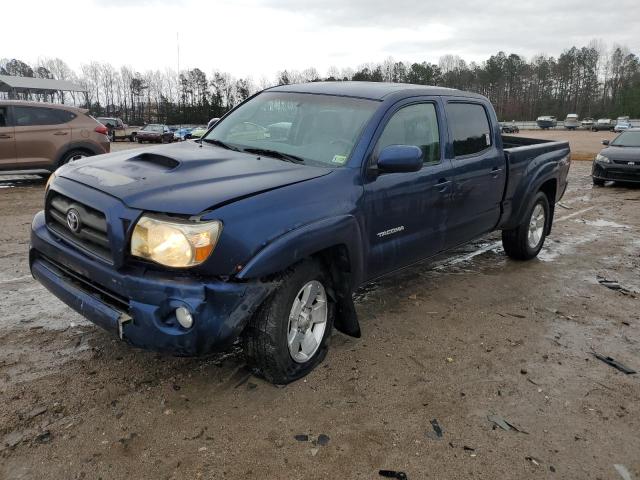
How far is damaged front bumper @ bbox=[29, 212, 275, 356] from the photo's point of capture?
261 cm

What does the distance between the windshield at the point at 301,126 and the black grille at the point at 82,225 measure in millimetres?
1297

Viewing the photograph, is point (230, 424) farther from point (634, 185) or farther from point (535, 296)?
point (634, 185)

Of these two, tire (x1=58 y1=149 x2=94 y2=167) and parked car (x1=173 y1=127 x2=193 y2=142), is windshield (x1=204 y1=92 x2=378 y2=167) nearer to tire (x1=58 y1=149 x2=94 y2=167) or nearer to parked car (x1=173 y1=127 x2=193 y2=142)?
tire (x1=58 y1=149 x2=94 y2=167)

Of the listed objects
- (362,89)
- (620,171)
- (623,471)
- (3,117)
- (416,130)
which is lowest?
(623,471)

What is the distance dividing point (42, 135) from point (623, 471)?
1108cm

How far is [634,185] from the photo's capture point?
44.0ft

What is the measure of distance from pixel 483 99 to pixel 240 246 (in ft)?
11.8

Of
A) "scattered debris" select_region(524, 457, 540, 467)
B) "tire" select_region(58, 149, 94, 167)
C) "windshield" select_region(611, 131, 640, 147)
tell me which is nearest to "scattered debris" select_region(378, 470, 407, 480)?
"scattered debris" select_region(524, 457, 540, 467)

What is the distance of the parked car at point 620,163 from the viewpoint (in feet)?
41.0

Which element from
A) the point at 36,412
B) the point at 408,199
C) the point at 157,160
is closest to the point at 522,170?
the point at 408,199

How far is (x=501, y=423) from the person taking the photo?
9.65 feet

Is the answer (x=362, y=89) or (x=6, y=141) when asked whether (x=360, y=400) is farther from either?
Answer: (x=6, y=141)

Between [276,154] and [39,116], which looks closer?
[276,154]

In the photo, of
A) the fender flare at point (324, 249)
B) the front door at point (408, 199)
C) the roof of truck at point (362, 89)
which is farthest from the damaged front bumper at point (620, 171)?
the fender flare at point (324, 249)
